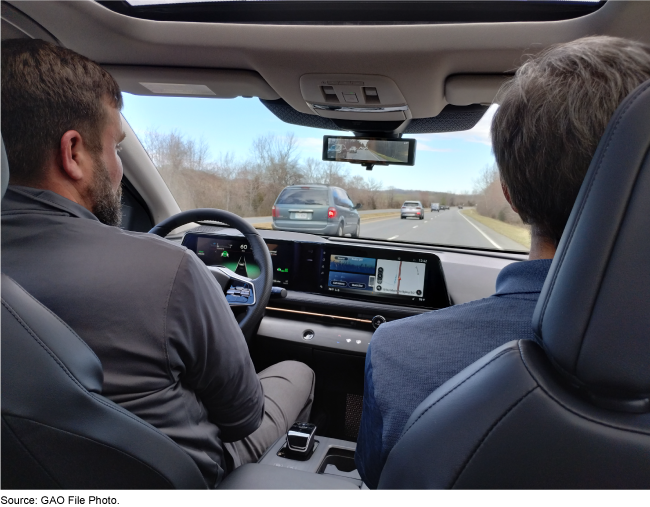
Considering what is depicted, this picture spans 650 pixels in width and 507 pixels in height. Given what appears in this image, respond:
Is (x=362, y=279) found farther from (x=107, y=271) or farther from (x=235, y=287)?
(x=107, y=271)

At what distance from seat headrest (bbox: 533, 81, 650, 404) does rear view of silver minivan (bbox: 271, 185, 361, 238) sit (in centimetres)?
253

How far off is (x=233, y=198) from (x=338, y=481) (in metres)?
2.11

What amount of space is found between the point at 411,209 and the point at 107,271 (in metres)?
3.20

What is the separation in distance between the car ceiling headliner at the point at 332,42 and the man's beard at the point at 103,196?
1.14m

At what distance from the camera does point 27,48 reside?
4.05 ft

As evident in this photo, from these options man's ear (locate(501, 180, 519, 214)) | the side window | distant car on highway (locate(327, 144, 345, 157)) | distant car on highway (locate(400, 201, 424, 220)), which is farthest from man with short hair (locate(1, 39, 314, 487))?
distant car on highway (locate(400, 201, 424, 220))

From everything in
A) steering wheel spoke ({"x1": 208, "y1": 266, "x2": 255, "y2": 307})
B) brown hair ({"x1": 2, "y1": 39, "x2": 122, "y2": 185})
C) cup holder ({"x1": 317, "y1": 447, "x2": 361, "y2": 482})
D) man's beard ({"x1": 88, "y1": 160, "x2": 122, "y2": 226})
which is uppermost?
brown hair ({"x1": 2, "y1": 39, "x2": 122, "y2": 185})

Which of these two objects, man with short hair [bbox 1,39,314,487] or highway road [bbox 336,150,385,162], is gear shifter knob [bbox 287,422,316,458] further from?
highway road [bbox 336,150,385,162]

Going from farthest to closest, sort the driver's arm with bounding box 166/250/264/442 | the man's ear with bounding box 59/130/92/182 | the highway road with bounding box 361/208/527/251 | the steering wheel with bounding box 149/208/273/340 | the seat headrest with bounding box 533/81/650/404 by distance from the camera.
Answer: the highway road with bounding box 361/208/527/251 → the steering wheel with bounding box 149/208/273/340 → the man's ear with bounding box 59/130/92/182 → the driver's arm with bounding box 166/250/264/442 → the seat headrest with bounding box 533/81/650/404

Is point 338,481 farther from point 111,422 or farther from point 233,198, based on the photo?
point 233,198

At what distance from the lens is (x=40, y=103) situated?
1.20 meters

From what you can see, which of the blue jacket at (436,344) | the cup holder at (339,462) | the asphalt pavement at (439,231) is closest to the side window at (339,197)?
the asphalt pavement at (439,231)

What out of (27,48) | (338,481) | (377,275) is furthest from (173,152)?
(338,481)

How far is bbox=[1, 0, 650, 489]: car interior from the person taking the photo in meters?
0.63
